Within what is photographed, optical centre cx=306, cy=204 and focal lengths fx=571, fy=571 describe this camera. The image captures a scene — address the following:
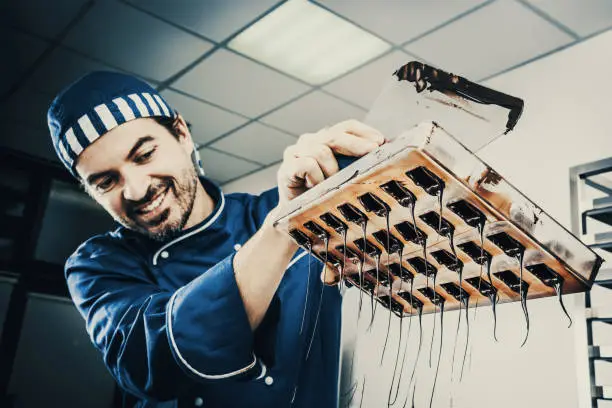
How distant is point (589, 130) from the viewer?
3.32 metres

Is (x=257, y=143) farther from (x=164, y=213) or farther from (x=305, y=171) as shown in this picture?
(x=305, y=171)

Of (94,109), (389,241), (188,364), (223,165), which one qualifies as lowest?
(188,364)

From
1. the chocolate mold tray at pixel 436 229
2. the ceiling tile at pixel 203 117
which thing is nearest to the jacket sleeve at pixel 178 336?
the chocolate mold tray at pixel 436 229

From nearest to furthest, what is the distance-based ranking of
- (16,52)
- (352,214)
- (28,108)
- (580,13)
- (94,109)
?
1. (352,214)
2. (94,109)
3. (580,13)
4. (16,52)
5. (28,108)

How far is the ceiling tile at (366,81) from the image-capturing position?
3.78 metres

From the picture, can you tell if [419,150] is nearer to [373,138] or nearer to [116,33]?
[373,138]

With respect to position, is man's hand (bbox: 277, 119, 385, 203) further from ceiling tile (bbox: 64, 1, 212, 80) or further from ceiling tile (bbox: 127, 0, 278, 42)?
ceiling tile (bbox: 64, 1, 212, 80)

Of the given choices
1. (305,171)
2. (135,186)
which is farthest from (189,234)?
(305,171)

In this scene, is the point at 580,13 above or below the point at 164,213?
above

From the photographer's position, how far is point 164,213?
5.01ft

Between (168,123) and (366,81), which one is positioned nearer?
(168,123)

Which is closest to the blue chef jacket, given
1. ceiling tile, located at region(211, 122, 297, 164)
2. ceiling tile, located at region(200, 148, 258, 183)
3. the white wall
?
the white wall

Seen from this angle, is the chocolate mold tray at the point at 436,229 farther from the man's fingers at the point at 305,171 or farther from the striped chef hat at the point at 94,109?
the striped chef hat at the point at 94,109

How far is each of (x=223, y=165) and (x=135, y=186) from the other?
4.50m
